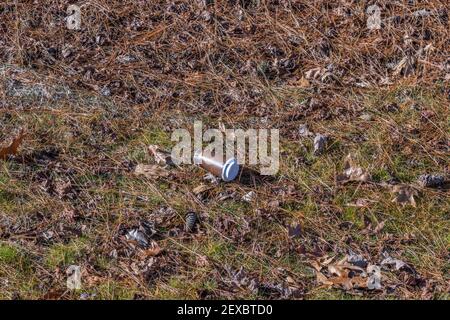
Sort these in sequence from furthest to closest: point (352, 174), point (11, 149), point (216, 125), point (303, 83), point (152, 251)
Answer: point (303, 83), point (216, 125), point (11, 149), point (352, 174), point (152, 251)

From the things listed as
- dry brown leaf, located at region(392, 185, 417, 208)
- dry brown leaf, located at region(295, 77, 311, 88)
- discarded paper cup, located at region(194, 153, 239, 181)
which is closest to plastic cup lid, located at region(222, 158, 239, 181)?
discarded paper cup, located at region(194, 153, 239, 181)

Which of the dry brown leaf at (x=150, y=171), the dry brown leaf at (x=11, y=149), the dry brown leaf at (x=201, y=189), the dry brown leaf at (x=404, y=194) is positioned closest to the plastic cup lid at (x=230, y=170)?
the dry brown leaf at (x=201, y=189)

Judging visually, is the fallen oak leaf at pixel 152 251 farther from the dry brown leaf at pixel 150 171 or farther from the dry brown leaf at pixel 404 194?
the dry brown leaf at pixel 404 194

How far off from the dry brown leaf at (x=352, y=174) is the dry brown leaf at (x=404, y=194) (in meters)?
0.21

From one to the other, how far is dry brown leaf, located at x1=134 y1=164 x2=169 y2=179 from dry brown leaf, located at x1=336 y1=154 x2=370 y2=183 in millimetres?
1149

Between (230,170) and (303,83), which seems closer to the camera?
(230,170)

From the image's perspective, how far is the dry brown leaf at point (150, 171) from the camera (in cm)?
498

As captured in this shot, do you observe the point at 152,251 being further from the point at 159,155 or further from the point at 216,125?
the point at 216,125

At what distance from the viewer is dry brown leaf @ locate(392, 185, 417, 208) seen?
4.77 meters

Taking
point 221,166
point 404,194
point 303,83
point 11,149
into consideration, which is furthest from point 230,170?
point 11,149

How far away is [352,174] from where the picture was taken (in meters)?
4.98

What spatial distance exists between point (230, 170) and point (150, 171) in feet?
1.78

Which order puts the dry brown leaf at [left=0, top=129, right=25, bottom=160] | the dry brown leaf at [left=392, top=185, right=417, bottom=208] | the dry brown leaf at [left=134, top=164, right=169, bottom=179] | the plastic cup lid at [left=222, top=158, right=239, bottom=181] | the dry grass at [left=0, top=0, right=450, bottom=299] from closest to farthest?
the dry grass at [left=0, top=0, right=450, bottom=299] < the dry brown leaf at [left=392, top=185, right=417, bottom=208] < the plastic cup lid at [left=222, top=158, right=239, bottom=181] < the dry brown leaf at [left=134, top=164, right=169, bottom=179] < the dry brown leaf at [left=0, top=129, right=25, bottom=160]

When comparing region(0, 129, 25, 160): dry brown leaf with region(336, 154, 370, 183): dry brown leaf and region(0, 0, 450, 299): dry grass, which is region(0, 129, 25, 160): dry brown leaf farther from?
region(336, 154, 370, 183): dry brown leaf
